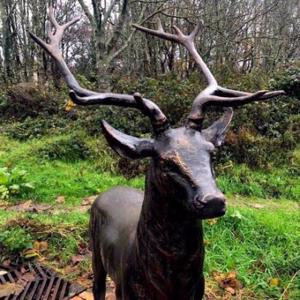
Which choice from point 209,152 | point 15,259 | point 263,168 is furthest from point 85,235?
point 263,168

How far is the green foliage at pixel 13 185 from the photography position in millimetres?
6266

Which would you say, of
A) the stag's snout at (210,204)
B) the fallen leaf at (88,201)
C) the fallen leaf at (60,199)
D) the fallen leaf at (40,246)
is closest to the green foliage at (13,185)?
the fallen leaf at (60,199)

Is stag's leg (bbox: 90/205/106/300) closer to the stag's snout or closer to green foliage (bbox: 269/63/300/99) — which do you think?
the stag's snout

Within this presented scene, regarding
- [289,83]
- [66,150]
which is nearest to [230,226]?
[66,150]

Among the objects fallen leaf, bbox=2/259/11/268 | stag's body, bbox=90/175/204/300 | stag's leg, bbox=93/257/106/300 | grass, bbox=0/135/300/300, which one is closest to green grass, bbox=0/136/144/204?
grass, bbox=0/135/300/300

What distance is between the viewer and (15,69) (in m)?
16.9

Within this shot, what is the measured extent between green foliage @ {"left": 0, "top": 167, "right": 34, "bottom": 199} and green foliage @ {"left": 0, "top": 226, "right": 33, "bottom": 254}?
1.62m

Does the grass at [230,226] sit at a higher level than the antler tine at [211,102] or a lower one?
lower

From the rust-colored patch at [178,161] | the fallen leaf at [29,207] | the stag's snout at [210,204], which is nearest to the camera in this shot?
the stag's snout at [210,204]

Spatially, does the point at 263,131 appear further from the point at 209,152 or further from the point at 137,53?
the point at 137,53

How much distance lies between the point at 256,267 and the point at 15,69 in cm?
1481

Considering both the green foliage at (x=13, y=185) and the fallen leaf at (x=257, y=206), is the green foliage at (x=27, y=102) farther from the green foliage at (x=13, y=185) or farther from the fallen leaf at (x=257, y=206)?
the fallen leaf at (x=257, y=206)

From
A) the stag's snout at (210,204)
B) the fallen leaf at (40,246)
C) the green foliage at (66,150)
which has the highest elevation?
the stag's snout at (210,204)

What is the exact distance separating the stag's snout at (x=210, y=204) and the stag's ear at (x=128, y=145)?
433 millimetres
